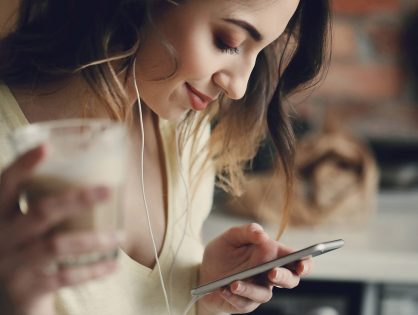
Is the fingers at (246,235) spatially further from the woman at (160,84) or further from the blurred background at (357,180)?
the blurred background at (357,180)

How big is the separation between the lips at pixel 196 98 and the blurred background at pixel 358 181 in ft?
1.72

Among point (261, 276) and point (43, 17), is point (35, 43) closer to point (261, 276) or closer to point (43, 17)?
point (43, 17)

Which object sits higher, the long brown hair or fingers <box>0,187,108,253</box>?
the long brown hair

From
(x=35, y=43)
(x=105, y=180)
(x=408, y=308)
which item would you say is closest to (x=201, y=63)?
(x=35, y=43)

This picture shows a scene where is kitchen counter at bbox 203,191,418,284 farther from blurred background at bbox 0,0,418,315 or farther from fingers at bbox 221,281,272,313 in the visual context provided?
fingers at bbox 221,281,272,313

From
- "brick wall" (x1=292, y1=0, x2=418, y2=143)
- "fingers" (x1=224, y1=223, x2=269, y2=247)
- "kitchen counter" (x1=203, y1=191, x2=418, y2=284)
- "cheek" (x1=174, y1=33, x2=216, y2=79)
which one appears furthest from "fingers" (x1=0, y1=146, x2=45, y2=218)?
"brick wall" (x1=292, y1=0, x2=418, y2=143)

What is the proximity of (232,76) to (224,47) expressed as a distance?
0.15 ft

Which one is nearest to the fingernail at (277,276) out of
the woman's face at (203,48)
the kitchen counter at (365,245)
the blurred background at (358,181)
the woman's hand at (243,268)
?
the woman's hand at (243,268)

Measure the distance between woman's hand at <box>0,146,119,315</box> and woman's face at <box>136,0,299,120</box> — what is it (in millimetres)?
349

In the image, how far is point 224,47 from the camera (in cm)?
88

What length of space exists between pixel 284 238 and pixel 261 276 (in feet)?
2.65

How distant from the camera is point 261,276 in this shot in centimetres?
94

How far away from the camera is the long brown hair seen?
2.85 feet

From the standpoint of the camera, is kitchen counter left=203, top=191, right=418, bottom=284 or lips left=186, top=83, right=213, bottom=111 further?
kitchen counter left=203, top=191, right=418, bottom=284
